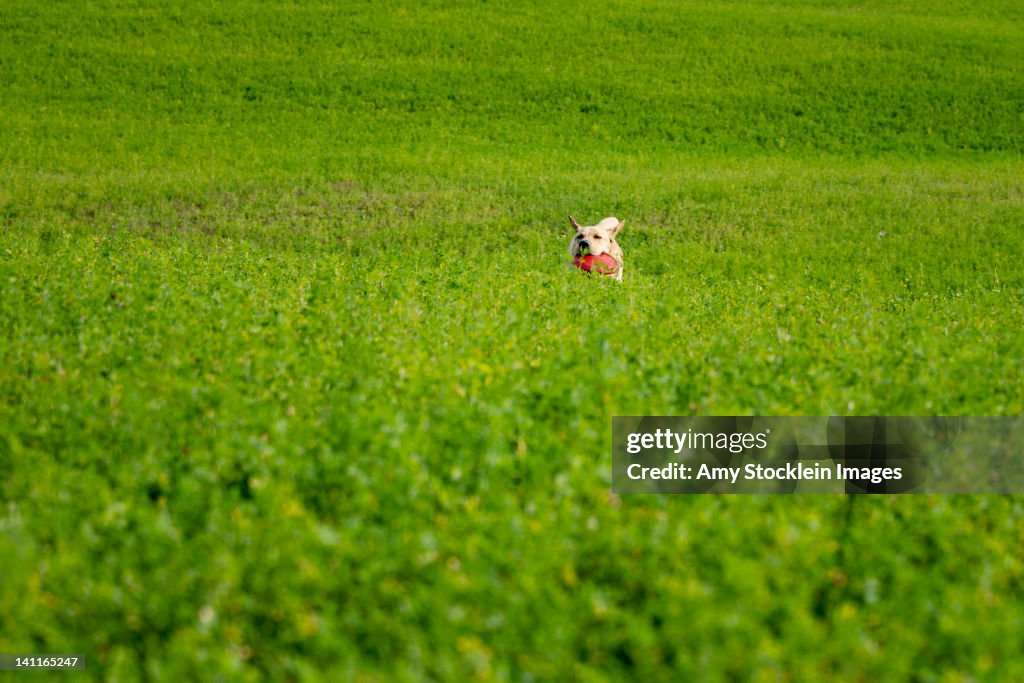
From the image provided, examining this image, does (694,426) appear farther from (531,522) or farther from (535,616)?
(535,616)

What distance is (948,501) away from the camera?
18.6 feet

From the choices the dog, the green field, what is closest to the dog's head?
the dog

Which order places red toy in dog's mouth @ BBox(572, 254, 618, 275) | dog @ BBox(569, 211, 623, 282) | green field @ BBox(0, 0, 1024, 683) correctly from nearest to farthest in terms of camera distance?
green field @ BBox(0, 0, 1024, 683) < red toy in dog's mouth @ BBox(572, 254, 618, 275) < dog @ BBox(569, 211, 623, 282)

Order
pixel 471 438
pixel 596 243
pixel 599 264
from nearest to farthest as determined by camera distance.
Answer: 1. pixel 471 438
2. pixel 599 264
3. pixel 596 243

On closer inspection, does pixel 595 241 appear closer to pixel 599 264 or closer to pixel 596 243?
pixel 596 243

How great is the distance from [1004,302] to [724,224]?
26.8 feet

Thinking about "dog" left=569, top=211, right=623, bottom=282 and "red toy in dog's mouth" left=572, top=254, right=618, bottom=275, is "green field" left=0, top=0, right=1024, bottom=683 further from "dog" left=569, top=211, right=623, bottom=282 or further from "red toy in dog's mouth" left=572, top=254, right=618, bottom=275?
"red toy in dog's mouth" left=572, top=254, right=618, bottom=275

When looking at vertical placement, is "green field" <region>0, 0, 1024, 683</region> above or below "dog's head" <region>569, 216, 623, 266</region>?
below

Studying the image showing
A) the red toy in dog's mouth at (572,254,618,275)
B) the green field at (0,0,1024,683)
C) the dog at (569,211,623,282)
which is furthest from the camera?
the dog at (569,211,623,282)

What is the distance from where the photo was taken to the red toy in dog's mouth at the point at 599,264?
1348 centimetres

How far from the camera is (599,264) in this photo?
13.5m

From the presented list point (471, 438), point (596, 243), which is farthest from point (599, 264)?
point (471, 438)

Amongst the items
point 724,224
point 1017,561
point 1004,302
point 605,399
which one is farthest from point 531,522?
point 724,224

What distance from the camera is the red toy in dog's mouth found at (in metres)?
13.5
